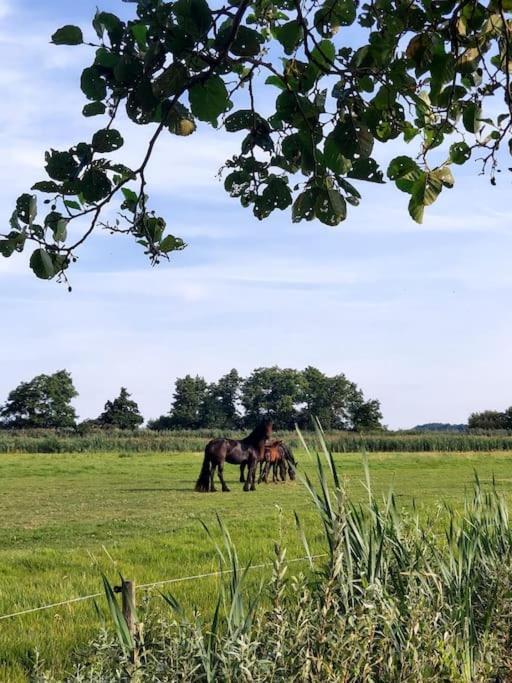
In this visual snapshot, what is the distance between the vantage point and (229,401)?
355 feet

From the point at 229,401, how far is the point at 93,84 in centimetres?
10552

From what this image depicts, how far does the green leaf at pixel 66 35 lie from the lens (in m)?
2.66

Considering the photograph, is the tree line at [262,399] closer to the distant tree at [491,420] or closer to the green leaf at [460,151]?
the distant tree at [491,420]

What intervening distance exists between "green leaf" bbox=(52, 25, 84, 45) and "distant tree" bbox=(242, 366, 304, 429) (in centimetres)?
10495

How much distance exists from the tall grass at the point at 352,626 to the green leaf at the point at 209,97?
138cm

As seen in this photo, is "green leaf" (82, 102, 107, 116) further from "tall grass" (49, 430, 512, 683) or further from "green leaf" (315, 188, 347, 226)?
"tall grass" (49, 430, 512, 683)

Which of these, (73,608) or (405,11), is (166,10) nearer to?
(405,11)

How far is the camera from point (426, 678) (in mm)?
2889

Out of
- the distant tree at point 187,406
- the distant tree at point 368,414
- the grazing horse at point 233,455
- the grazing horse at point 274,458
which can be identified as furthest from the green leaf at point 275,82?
the distant tree at point 187,406

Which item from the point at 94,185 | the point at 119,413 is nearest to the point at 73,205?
the point at 94,185

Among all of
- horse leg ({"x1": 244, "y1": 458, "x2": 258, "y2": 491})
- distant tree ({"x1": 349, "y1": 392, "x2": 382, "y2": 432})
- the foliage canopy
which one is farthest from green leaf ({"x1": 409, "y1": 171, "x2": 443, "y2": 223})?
distant tree ({"x1": 349, "y1": 392, "x2": 382, "y2": 432})

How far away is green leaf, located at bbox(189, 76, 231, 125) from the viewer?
285 cm

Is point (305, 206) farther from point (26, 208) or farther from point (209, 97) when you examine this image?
point (26, 208)

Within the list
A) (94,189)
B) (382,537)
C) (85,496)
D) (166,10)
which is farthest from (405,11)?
(85,496)
